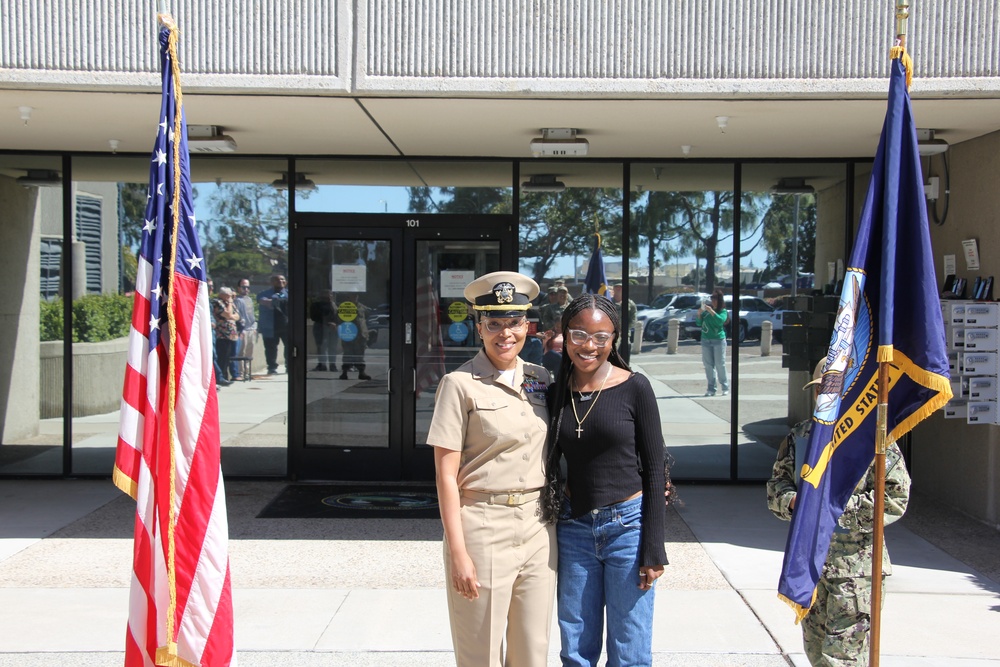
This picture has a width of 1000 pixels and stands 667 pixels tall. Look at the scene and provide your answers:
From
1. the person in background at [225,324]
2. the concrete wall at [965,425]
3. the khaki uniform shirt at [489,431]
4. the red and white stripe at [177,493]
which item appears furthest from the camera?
the person in background at [225,324]

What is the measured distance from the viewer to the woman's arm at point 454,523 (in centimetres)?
321

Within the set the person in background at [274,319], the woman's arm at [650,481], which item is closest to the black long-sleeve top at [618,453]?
the woman's arm at [650,481]

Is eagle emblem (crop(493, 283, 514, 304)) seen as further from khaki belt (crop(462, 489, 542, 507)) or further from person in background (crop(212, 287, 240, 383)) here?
person in background (crop(212, 287, 240, 383))

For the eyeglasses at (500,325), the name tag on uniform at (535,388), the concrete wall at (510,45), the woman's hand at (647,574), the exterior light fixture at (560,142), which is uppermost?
the concrete wall at (510,45)

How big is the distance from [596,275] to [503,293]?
480 centimetres

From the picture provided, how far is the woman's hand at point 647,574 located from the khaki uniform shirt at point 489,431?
1.52ft

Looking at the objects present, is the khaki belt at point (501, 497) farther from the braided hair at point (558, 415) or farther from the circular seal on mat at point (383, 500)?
the circular seal on mat at point (383, 500)

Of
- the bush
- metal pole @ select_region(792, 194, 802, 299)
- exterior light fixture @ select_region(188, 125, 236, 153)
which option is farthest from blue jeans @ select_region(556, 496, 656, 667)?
the bush

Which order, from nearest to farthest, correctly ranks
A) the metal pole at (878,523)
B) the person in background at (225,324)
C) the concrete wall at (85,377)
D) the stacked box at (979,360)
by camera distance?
the metal pole at (878,523) → the stacked box at (979,360) → the person in background at (225,324) → the concrete wall at (85,377)

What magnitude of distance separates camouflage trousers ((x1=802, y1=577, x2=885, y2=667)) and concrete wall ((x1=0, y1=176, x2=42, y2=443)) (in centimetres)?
730

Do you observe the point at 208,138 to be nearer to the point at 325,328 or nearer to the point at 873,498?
the point at 325,328

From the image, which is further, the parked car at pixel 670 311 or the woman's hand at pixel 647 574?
the parked car at pixel 670 311

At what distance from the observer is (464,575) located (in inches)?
126

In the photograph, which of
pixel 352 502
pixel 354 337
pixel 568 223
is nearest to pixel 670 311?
pixel 568 223
